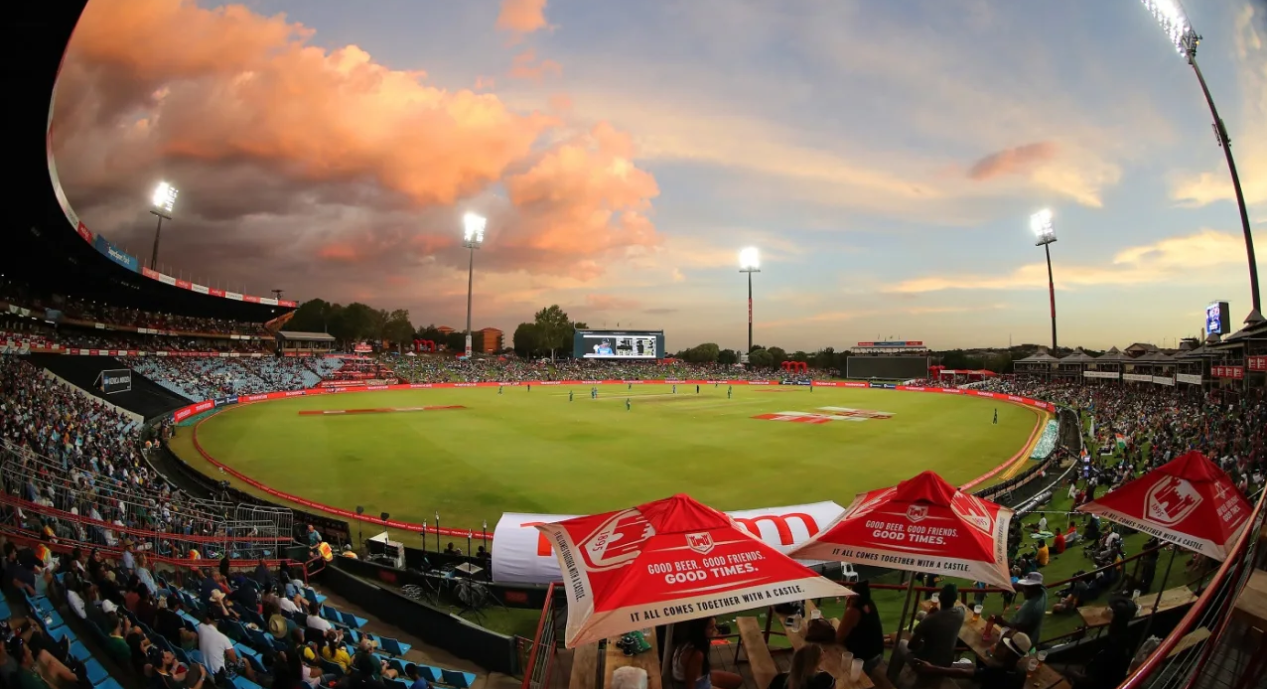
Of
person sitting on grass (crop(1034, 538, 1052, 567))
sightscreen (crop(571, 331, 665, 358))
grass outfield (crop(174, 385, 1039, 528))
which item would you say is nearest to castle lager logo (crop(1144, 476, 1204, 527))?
person sitting on grass (crop(1034, 538, 1052, 567))

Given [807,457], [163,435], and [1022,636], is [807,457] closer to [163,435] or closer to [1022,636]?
[1022,636]

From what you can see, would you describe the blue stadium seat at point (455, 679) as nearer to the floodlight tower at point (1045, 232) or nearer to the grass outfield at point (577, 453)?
the grass outfield at point (577, 453)

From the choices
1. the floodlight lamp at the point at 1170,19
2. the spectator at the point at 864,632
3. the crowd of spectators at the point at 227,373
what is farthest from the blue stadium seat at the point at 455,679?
the crowd of spectators at the point at 227,373

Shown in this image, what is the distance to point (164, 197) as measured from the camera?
57094 millimetres

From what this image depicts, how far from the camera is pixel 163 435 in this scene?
30.2 metres

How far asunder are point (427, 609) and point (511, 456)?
1841cm

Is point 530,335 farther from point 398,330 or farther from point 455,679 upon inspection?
point 455,679

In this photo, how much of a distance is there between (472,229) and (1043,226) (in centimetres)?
7615

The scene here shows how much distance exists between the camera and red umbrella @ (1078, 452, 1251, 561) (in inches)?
235

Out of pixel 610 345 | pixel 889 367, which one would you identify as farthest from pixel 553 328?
pixel 889 367

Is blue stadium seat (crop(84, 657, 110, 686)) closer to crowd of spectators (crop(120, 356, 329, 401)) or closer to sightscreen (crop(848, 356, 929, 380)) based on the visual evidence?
crowd of spectators (crop(120, 356, 329, 401))

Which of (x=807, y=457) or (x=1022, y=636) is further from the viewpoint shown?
(x=807, y=457)

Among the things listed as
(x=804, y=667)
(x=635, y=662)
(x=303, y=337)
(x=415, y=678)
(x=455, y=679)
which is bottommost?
(x=455, y=679)

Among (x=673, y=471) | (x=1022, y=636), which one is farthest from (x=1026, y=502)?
(x=1022, y=636)
